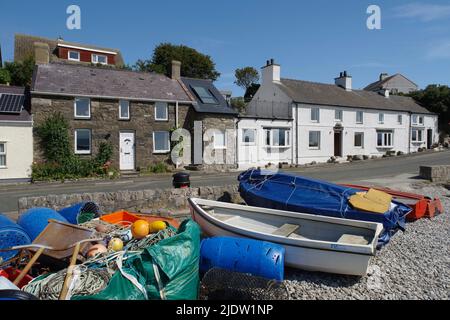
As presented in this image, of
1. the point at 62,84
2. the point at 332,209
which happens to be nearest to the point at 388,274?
the point at 332,209

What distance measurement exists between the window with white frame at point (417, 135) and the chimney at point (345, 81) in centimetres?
969

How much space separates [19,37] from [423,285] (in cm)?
4876

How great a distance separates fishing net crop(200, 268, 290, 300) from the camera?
14.5 feet

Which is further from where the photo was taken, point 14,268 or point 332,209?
point 332,209

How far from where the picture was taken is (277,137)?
2733 cm

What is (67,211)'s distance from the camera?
7.82 m

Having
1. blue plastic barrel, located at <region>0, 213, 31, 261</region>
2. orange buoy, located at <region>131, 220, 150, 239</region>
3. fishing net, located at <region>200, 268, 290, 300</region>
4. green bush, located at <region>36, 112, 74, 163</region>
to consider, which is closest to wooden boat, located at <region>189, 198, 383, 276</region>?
fishing net, located at <region>200, 268, 290, 300</region>

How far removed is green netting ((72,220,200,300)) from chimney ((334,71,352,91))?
35.7 m

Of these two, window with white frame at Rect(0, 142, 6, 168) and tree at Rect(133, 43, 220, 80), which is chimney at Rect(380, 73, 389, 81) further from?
window with white frame at Rect(0, 142, 6, 168)

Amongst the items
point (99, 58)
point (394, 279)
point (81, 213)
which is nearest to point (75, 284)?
point (81, 213)

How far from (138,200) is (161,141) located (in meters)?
13.6

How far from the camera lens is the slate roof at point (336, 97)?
2989cm
